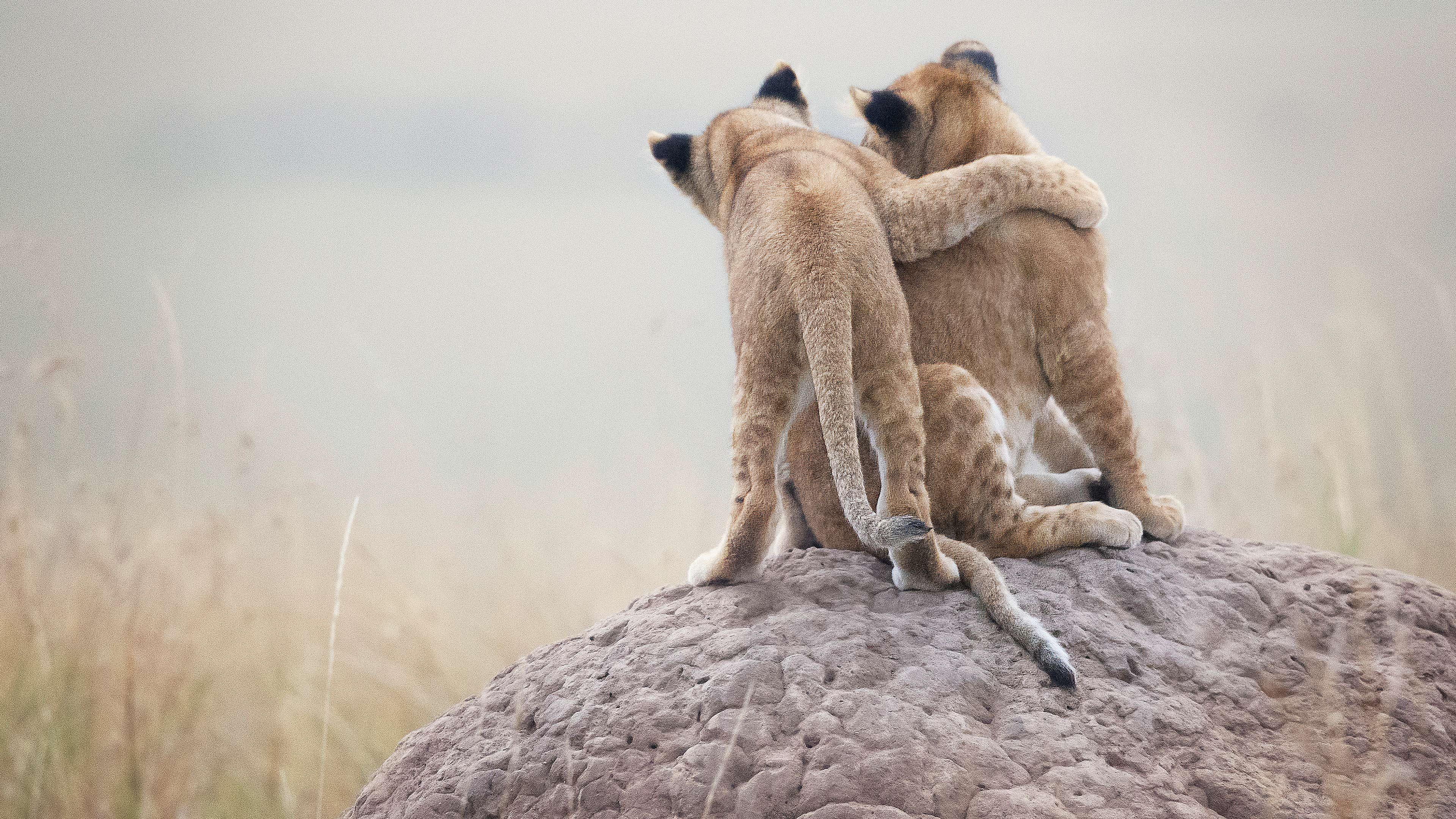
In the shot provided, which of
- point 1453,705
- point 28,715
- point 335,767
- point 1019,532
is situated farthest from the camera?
Result: point 335,767

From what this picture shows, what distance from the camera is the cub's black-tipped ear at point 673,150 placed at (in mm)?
4434

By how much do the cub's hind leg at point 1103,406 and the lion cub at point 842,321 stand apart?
531mm

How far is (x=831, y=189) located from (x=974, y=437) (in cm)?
104

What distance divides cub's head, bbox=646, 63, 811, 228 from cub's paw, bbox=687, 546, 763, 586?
4.97ft

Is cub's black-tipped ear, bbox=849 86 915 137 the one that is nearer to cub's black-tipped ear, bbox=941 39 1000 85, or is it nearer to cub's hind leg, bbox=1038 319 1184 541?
cub's black-tipped ear, bbox=941 39 1000 85

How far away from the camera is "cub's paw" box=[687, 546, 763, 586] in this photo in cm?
364

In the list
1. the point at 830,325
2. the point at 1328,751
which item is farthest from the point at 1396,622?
the point at 830,325

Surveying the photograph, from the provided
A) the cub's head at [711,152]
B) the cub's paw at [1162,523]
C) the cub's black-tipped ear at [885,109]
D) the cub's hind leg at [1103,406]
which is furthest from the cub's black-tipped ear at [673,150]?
the cub's paw at [1162,523]

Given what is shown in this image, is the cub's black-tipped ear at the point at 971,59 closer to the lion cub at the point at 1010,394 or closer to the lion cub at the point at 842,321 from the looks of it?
the lion cub at the point at 1010,394

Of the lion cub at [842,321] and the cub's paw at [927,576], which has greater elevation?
the lion cub at [842,321]

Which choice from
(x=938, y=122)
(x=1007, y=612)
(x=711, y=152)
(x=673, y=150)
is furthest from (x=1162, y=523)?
(x=673, y=150)

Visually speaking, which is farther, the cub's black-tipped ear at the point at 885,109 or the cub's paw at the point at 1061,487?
the cub's black-tipped ear at the point at 885,109

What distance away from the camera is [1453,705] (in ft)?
10.9

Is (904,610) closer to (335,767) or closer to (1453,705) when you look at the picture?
(1453,705)
